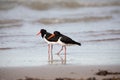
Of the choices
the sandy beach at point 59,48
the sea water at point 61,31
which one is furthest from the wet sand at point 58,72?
the sea water at point 61,31

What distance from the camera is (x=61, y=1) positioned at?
27.5 m

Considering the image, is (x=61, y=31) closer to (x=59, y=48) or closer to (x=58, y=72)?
(x=59, y=48)

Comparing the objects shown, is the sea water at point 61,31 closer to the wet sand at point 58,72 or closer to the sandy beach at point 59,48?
the sandy beach at point 59,48

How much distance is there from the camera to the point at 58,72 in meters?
8.98

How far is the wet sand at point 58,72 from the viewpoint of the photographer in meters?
8.39

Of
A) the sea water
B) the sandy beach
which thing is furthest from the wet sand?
the sea water

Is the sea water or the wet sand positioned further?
the sea water

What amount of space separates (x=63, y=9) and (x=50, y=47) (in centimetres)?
1343

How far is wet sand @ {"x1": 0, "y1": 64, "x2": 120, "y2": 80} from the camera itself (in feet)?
27.5

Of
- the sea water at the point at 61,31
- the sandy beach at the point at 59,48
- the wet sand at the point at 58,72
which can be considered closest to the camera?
the wet sand at the point at 58,72

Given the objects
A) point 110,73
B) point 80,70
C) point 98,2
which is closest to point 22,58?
point 80,70

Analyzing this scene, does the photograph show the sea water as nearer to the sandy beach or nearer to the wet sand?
the sandy beach

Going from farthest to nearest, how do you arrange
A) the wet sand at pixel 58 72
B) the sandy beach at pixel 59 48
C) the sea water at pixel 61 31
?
1. the sea water at pixel 61 31
2. the sandy beach at pixel 59 48
3. the wet sand at pixel 58 72

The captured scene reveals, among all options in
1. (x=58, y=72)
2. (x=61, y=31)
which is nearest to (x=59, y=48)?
(x=61, y=31)
